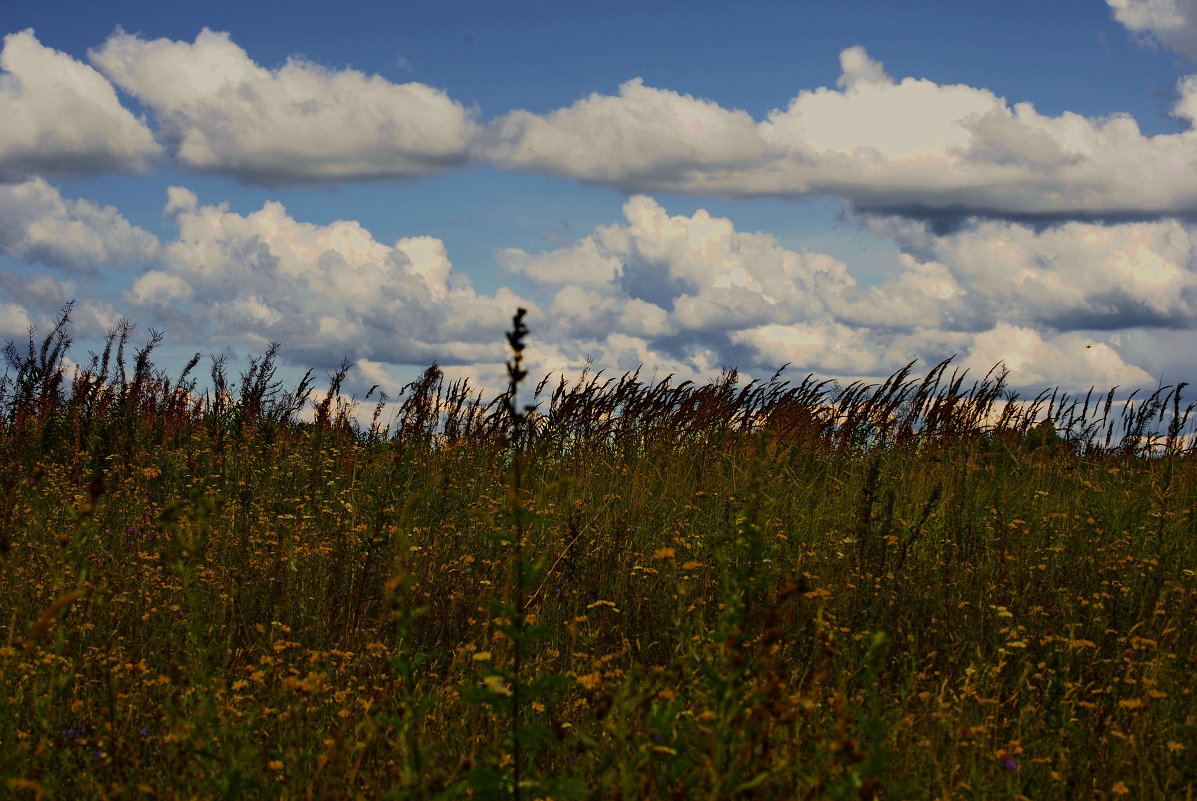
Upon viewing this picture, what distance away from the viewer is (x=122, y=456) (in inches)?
333

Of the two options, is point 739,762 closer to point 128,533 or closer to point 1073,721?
point 1073,721

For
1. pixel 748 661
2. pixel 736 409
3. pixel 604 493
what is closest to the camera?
pixel 748 661

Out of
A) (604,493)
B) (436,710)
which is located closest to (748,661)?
(436,710)

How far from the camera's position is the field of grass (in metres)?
2.73

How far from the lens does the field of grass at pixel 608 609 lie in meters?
2.73

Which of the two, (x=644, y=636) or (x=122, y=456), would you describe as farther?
(x=122, y=456)

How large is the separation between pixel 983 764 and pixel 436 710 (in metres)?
2.12

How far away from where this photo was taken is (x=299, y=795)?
9.28 feet

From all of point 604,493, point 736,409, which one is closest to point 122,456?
point 604,493

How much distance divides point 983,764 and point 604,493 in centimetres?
458

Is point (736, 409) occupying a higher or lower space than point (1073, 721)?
higher

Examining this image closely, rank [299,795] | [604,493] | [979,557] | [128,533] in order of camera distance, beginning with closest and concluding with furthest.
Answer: [299,795] → [979,557] → [128,533] → [604,493]

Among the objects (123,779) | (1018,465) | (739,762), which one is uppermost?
(1018,465)

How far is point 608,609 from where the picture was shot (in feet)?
16.8
